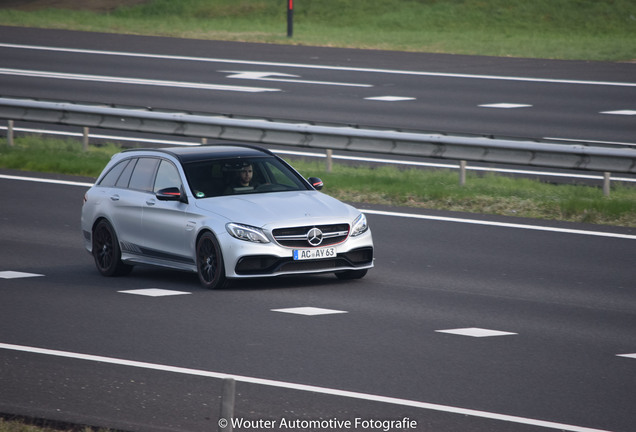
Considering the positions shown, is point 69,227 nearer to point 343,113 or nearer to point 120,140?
point 120,140

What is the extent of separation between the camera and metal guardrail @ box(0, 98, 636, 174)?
18922 millimetres

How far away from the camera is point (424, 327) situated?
37.2ft

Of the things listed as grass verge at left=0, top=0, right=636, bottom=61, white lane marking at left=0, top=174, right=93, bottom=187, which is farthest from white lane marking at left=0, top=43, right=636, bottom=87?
white lane marking at left=0, top=174, right=93, bottom=187

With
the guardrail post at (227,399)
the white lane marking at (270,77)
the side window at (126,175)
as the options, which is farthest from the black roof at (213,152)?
the white lane marking at (270,77)

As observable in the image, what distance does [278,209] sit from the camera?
13164mm

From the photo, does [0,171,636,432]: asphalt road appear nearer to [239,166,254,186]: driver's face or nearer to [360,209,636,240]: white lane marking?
[360,209,636,240]: white lane marking

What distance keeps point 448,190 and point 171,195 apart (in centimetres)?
682

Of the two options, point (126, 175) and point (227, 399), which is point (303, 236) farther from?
point (227, 399)

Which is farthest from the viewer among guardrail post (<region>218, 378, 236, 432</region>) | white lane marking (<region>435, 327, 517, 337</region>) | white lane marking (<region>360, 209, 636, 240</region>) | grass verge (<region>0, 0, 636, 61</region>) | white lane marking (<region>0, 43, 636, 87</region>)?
grass verge (<region>0, 0, 636, 61</region>)

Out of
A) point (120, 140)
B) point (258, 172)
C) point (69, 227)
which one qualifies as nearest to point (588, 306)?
point (258, 172)

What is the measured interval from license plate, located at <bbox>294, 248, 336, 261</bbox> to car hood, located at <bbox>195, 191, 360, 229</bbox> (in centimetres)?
28

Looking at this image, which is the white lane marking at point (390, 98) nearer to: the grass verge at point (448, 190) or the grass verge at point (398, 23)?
the grass verge at point (448, 190)

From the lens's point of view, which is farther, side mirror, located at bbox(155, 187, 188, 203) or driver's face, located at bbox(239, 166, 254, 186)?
driver's face, located at bbox(239, 166, 254, 186)

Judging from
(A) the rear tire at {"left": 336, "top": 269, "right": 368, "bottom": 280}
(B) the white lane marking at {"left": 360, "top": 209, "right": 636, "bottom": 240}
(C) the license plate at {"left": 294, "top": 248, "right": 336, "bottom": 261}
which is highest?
(C) the license plate at {"left": 294, "top": 248, "right": 336, "bottom": 261}
